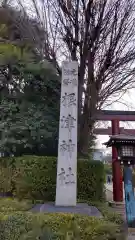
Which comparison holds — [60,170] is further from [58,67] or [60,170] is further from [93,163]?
[58,67]

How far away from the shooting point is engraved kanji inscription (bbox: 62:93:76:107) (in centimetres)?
707

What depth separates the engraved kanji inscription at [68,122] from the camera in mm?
6863

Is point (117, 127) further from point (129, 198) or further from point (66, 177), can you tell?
point (129, 198)

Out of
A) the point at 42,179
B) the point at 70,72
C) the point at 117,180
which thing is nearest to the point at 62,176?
the point at 42,179

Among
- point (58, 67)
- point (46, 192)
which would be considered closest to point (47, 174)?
point (46, 192)

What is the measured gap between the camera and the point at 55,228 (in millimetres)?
3844

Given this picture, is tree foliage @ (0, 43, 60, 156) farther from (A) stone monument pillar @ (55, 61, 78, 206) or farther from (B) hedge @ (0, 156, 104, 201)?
(A) stone monument pillar @ (55, 61, 78, 206)

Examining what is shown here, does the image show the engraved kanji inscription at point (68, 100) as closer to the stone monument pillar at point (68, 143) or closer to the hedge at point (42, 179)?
the stone monument pillar at point (68, 143)

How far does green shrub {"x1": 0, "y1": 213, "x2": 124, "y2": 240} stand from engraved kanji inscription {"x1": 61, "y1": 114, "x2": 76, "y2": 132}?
121 inches

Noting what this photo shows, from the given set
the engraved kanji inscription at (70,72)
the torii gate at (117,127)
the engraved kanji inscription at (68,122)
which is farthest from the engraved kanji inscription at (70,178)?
the torii gate at (117,127)

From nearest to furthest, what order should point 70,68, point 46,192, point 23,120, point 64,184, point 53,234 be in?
1. point 53,234
2. point 64,184
3. point 70,68
4. point 46,192
5. point 23,120

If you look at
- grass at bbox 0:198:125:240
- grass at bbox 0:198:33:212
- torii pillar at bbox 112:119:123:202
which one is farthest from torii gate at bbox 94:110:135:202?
grass at bbox 0:198:125:240

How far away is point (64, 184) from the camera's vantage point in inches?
254

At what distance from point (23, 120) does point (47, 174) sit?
203 cm
